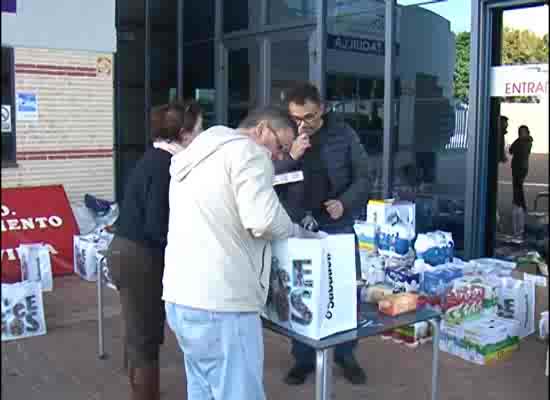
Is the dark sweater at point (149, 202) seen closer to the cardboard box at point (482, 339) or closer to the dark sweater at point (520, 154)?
the cardboard box at point (482, 339)

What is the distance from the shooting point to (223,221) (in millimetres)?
2338

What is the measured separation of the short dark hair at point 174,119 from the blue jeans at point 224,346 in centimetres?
94

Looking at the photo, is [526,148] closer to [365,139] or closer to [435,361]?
[365,139]

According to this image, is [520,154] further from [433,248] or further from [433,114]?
[433,248]

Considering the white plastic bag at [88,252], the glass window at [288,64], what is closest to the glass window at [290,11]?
the glass window at [288,64]

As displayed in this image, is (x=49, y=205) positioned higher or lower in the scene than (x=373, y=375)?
higher

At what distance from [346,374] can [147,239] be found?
1590 mm

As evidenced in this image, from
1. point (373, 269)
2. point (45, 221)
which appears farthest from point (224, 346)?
point (45, 221)

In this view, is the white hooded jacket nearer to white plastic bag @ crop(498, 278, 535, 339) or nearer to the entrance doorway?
white plastic bag @ crop(498, 278, 535, 339)

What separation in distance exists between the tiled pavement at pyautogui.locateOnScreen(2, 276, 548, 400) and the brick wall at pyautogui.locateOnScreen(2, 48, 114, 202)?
290 centimetres

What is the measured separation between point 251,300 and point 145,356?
3.32 ft

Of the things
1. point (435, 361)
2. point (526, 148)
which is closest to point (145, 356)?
point (435, 361)

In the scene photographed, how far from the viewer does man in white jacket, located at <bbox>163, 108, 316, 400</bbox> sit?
2314 mm

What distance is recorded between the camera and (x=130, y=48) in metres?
9.55
